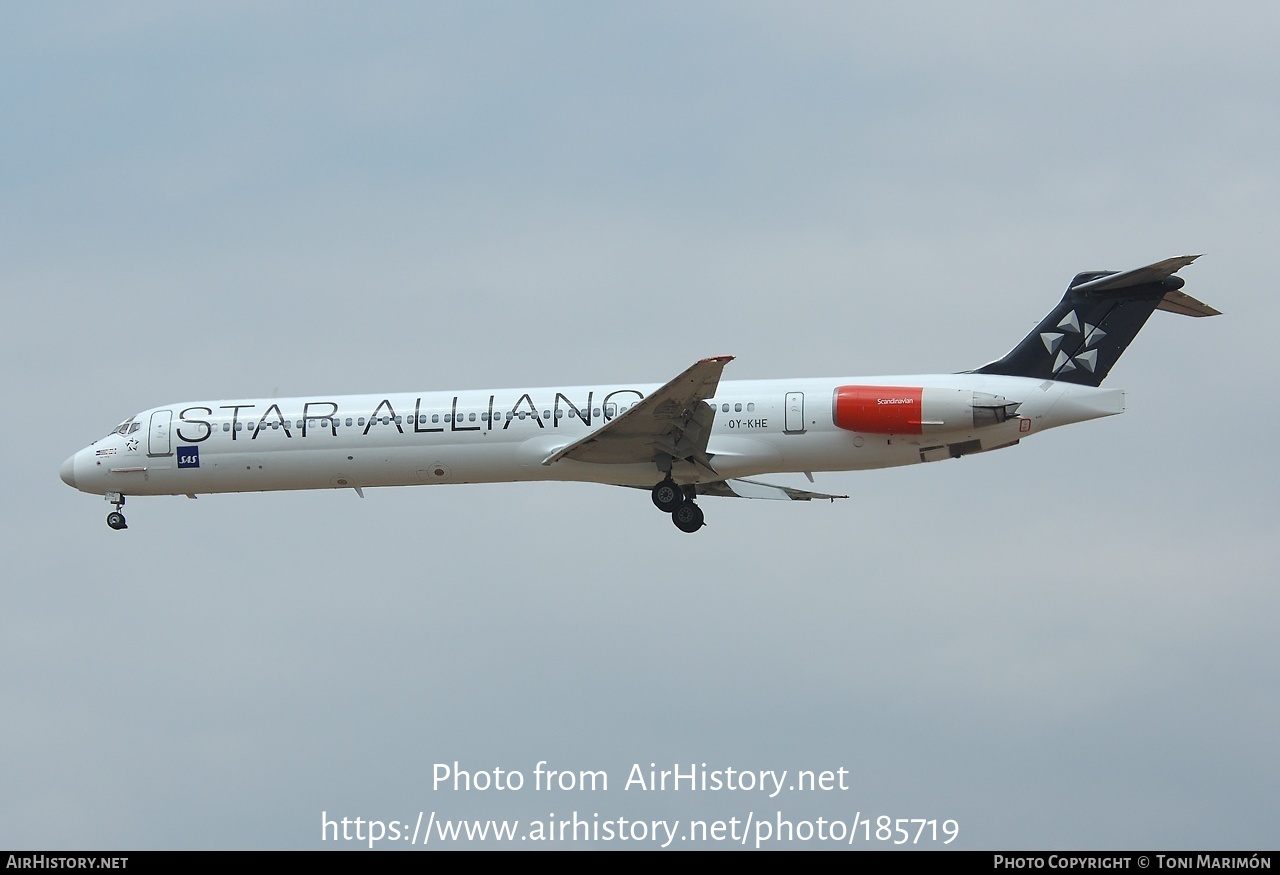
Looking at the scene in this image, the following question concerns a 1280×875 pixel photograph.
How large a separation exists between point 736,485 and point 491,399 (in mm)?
5999

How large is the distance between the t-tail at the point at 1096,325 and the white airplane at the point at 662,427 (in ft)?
0.09

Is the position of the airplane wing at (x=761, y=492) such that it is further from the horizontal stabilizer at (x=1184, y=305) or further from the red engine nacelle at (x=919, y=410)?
the horizontal stabilizer at (x=1184, y=305)

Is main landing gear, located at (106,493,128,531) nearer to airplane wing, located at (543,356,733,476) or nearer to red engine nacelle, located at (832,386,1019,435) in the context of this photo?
airplane wing, located at (543,356,733,476)

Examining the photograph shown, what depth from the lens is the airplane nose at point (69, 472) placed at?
119 ft

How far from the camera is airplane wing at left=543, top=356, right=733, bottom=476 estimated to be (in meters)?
31.4

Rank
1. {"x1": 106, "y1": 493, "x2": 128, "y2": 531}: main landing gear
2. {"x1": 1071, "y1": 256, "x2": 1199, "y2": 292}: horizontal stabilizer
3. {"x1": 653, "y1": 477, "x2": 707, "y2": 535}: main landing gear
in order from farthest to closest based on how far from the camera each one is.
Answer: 1. {"x1": 106, "y1": 493, "x2": 128, "y2": 531}: main landing gear
2. {"x1": 653, "y1": 477, "x2": 707, "y2": 535}: main landing gear
3. {"x1": 1071, "y1": 256, "x2": 1199, "y2": 292}: horizontal stabilizer

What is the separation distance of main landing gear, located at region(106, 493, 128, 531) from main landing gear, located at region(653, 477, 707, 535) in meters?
11.9

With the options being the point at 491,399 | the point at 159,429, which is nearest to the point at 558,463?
the point at 491,399

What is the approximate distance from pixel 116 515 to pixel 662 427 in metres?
12.7

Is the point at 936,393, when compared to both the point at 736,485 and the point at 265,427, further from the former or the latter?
the point at 265,427

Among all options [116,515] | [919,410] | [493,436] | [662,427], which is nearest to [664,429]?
[662,427]

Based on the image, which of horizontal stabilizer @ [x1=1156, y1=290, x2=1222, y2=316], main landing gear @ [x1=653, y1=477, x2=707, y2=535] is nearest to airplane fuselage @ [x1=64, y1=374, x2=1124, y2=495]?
main landing gear @ [x1=653, y1=477, x2=707, y2=535]

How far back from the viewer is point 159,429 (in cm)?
3566

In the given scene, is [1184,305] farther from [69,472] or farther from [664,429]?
[69,472]
